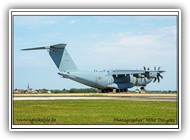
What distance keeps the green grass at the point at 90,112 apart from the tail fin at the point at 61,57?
0.65 metres

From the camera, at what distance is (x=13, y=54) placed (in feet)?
31.2

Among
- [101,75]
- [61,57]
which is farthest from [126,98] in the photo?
[61,57]

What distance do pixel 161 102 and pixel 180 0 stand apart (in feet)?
6.40

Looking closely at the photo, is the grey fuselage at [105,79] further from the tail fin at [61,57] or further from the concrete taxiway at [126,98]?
the concrete taxiway at [126,98]

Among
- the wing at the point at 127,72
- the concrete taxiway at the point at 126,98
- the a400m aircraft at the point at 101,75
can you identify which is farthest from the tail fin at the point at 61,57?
the wing at the point at 127,72

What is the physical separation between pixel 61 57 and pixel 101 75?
102cm

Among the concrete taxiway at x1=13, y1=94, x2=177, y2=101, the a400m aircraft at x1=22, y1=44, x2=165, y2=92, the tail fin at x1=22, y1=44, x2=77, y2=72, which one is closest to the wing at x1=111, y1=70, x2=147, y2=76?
the a400m aircraft at x1=22, y1=44, x2=165, y2=92

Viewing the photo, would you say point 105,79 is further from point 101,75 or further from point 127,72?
point 127,72

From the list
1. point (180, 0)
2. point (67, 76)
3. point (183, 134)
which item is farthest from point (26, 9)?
point (183, 134)

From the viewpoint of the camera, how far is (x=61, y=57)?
9945 millimetres
